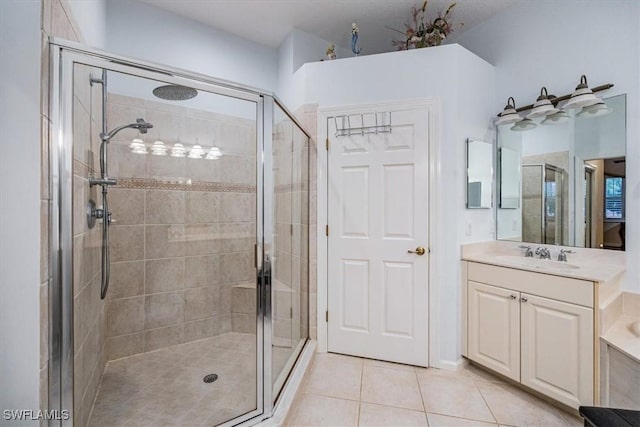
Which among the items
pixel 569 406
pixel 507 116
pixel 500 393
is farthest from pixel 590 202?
pixel 500 393

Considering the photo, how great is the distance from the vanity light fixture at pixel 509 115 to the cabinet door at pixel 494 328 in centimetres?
131

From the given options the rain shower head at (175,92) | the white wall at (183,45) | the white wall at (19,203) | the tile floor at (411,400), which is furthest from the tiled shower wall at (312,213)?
the white wall at (19,203)

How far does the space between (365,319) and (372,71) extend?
6.60ft

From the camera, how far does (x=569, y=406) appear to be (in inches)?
62.9

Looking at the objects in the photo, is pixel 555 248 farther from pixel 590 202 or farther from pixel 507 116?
pixel 507 116

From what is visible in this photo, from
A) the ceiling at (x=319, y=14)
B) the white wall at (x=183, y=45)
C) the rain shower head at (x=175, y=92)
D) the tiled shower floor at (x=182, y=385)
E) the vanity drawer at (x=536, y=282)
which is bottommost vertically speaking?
the tiled shower floor at (x=182, y=385)

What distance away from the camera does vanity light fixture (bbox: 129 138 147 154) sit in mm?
1849

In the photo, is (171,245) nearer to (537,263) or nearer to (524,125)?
(537,263)

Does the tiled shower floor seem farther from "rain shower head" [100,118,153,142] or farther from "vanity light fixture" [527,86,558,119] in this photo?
"vanity light fixture" [527,86,558,119]

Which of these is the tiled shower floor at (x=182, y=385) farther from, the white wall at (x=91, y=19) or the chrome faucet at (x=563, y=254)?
the chrome faucet at (x=563, y=254)

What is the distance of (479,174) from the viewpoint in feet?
7.47

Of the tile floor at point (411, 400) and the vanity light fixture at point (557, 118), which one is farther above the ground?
the vanity light fixture at point (557, 118)

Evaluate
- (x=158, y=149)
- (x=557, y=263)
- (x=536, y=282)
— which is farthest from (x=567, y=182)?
(x=158, y=149)

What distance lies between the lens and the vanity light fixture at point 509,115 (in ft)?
7.28
